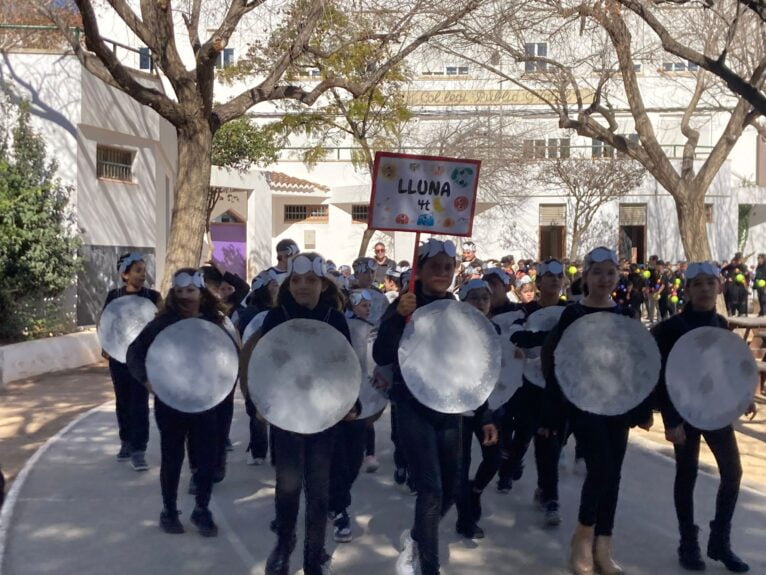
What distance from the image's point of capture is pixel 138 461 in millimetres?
8758

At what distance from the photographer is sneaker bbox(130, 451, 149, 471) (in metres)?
8.73

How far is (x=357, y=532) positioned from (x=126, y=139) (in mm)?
15085

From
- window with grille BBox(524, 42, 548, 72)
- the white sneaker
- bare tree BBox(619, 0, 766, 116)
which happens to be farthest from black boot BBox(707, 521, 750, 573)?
window with grille BBox(524, 42, 548, 72)

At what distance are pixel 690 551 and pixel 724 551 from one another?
7.5 inches

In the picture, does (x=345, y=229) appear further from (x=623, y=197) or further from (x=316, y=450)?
(x=316, y=450)

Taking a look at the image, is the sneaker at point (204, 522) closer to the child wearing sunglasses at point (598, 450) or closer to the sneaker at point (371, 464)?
the sneaker at point (371, 464)

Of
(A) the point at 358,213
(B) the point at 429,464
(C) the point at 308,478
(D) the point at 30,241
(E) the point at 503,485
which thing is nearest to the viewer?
(B) the point at 429,464

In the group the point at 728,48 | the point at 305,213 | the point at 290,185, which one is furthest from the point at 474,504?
the point at 305,213

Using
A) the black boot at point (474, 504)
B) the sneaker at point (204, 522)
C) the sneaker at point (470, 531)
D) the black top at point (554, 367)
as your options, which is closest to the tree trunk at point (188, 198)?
the sneaker at point (204, 522)

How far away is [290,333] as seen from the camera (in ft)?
18.3

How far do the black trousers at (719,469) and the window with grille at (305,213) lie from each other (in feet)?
112

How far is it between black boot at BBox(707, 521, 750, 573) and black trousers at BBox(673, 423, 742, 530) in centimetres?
4

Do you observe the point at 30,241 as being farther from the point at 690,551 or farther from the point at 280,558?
the point at 690,551

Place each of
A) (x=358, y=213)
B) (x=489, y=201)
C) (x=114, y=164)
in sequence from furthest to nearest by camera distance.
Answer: (x=358, y=213)
(x=489, y=201)
(x=114, y=164)
